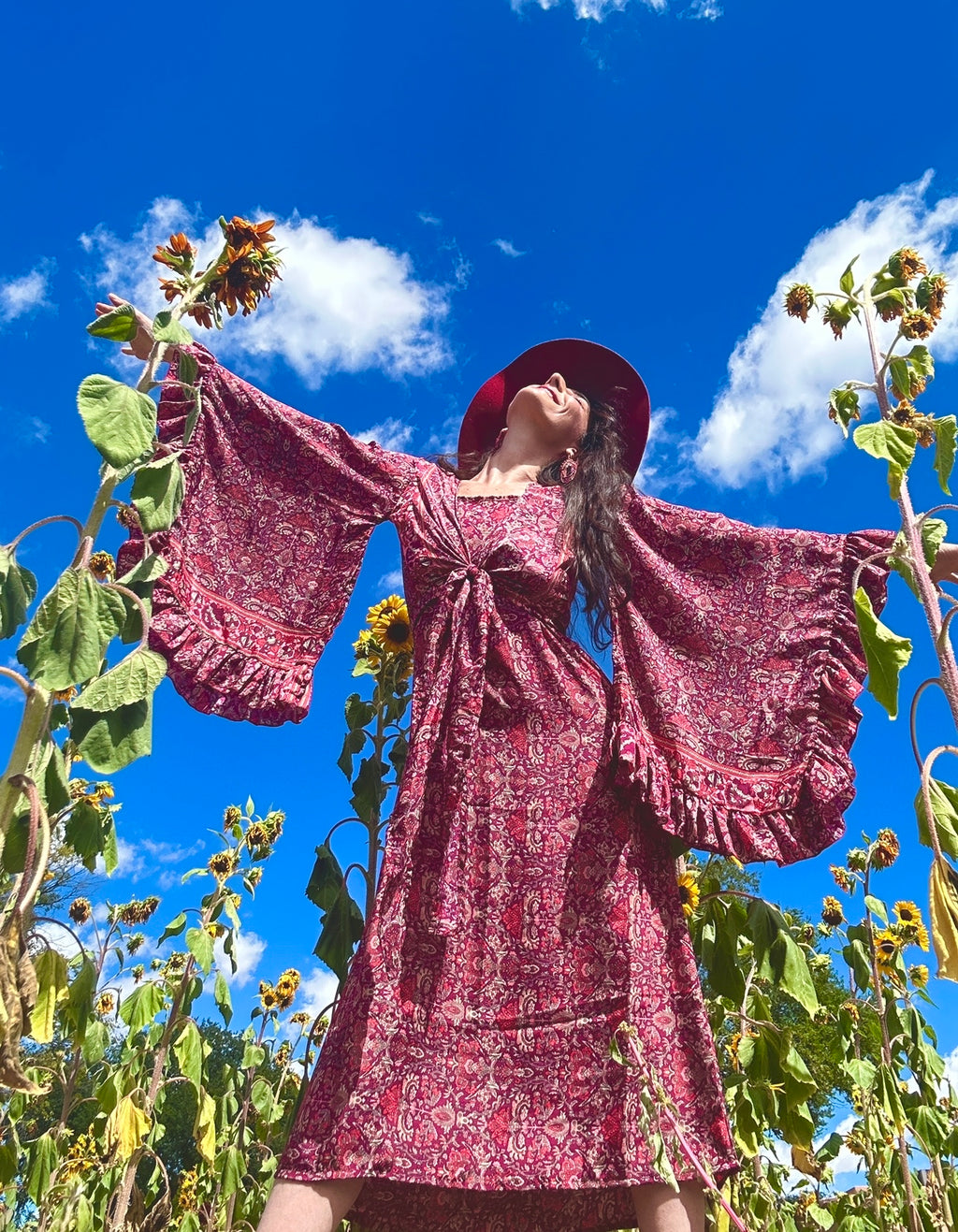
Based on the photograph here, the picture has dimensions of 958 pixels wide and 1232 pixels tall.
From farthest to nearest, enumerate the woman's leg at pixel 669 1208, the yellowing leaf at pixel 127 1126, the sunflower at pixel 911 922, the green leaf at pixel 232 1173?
the sunflower at pixel 911 922
the green leaf at pixel 232 1173
the yellowing leaf at pixel 127 1126
the woman's leg at pixel 669 1208

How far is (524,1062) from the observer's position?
1.95 metres

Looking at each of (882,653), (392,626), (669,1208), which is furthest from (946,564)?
(392,626)

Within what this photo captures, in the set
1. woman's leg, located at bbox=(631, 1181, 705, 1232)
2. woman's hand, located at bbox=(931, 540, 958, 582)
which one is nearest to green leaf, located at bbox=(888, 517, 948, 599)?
woman's hand, located at bbox=(931, 540, 958, 582)

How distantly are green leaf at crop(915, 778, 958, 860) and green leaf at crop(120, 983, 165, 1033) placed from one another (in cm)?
234

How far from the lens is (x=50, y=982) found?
144cm

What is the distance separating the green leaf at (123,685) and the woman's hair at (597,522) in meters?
1.40

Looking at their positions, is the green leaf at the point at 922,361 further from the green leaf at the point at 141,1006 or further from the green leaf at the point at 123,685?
the green leaf at the point at 141,1006

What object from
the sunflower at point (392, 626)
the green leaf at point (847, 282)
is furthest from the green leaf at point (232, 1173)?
the green leaf at point (847, 282)

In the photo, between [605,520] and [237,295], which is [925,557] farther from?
[237,295]

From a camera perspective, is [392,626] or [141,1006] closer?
[141,1006]

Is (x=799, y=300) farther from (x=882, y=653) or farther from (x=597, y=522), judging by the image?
(x=882, y=653)

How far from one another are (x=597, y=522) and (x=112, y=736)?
62.8 inches

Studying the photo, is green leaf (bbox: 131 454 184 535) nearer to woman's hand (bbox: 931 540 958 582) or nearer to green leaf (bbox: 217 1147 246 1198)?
woman's hand (bbox: 931 540 958 582)

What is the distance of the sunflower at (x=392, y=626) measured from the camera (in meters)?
3.01
